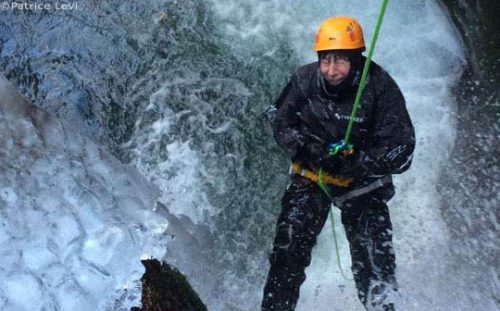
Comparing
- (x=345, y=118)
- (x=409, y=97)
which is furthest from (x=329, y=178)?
(x=409, y=97)

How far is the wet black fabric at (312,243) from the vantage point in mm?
4387

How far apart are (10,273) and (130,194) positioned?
1340 millimetres

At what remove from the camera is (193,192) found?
568 centimetres

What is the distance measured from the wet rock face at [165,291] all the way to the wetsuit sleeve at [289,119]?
51.1 inches

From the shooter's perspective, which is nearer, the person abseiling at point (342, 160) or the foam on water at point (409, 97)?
the person abseiling at point (342, 160)

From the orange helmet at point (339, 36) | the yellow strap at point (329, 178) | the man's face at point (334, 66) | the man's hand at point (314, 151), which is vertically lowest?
the yellow strap at point (329, 178)

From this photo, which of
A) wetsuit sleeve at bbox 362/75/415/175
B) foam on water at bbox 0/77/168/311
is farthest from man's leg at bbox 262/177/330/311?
foam on water at bbox 0/77/168/311

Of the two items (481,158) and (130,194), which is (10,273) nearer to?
(130,194)

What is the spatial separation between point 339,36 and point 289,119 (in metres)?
0.79

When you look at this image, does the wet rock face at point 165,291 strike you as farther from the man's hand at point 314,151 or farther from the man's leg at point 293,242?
the man's hand at point 314,151

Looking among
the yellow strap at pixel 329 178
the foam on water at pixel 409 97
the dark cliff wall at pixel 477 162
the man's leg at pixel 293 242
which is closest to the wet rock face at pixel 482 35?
the dark cliff wall at pixel 477 162

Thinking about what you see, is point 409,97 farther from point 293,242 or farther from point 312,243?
point 293,242

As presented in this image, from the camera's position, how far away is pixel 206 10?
6.55 m

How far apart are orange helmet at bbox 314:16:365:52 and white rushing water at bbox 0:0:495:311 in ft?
6.28
